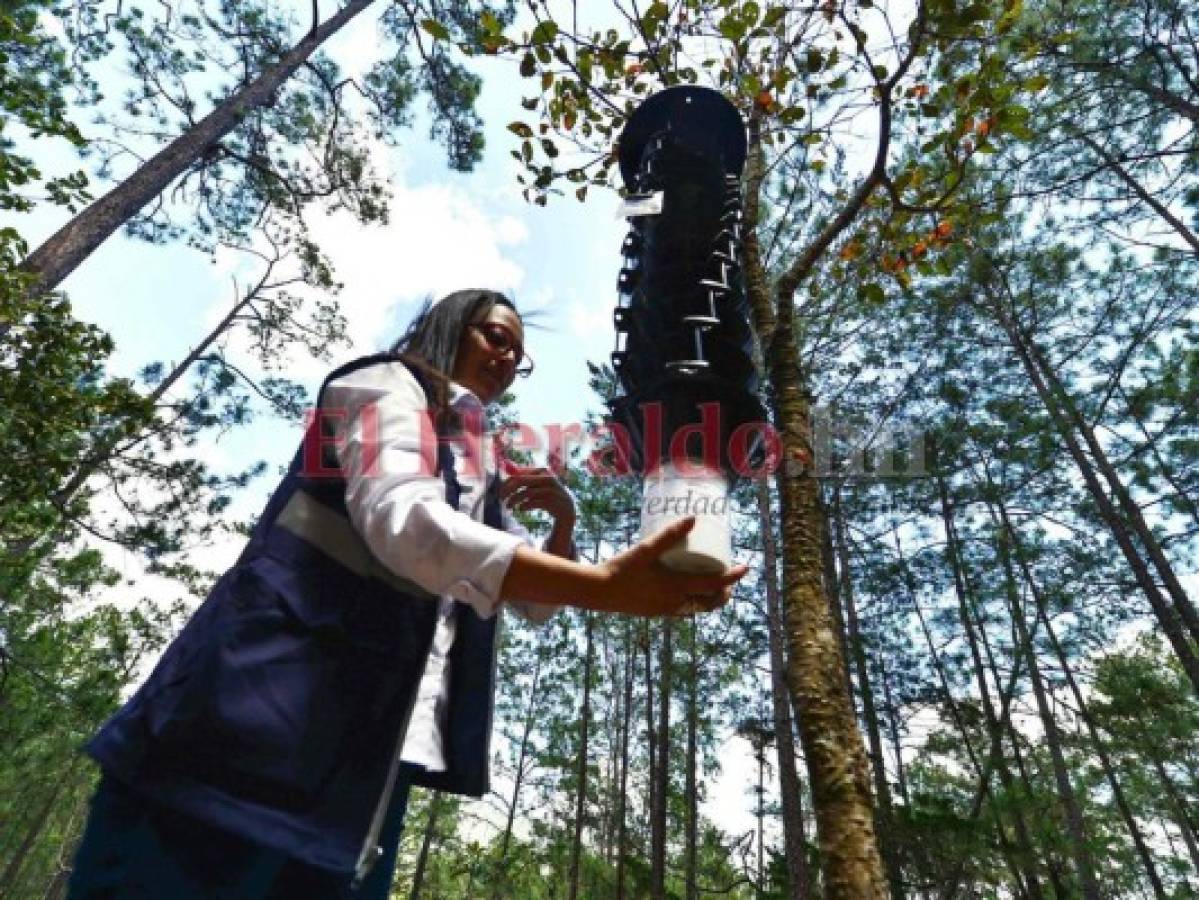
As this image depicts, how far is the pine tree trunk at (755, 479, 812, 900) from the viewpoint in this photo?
812cm

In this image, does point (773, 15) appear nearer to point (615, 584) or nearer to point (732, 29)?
point (732, 29)

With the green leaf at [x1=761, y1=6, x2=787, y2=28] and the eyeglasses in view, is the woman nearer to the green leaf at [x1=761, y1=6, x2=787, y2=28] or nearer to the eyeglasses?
the eyeglasses

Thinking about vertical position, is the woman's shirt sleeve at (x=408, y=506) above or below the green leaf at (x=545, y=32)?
below

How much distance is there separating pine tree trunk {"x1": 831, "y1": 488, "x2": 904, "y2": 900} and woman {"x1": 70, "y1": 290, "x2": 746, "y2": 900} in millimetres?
7820

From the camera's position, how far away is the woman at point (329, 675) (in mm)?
662

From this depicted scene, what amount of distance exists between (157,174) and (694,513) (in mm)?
7967

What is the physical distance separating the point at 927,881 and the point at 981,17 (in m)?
9.05

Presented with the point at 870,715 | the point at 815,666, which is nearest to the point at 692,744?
the point at 870,715

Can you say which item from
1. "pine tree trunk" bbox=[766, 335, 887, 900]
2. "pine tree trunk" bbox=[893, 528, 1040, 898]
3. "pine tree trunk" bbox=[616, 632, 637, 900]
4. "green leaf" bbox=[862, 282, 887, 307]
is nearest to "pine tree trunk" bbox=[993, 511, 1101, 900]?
"pine tree trunk" bbox=[893, 528, 1040, 898]

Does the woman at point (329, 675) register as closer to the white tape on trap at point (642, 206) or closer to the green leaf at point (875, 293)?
the white tape on trap at point (642, 206)

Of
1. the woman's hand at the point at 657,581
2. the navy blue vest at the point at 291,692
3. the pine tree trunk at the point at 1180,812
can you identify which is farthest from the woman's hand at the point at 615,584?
the pine tree trunk at the point at 1180,812

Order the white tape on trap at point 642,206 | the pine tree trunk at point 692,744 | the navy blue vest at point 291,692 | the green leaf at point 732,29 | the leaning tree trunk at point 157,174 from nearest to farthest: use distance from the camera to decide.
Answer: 1. the navy blue vest at point 291,692
2. the white tape on trap at point 642,206
3. the green leaf at point 732,29
4. the leaning tree trunk at point 157,174
5. the pine tree trunk at point 692,744

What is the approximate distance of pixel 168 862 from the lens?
2.23 ft

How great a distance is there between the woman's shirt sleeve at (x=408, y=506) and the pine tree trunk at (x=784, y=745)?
22.6 feet
